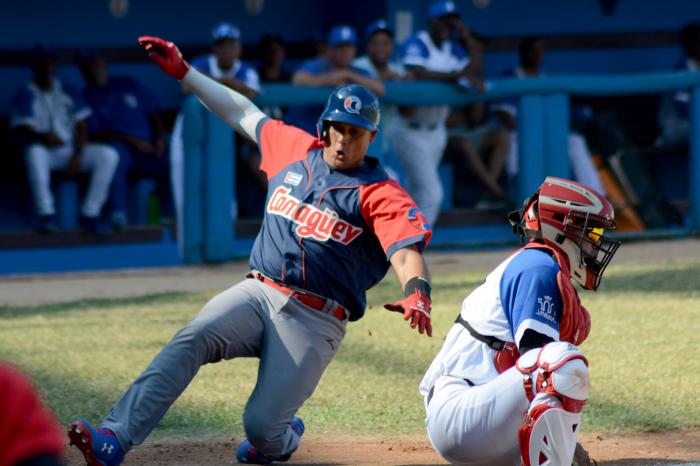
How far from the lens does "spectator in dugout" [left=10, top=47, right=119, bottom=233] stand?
1015cm

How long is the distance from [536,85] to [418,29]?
73.8 inches

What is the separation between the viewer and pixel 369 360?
686 centimetres

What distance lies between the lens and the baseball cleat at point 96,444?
435 cm

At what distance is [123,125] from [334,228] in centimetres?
643

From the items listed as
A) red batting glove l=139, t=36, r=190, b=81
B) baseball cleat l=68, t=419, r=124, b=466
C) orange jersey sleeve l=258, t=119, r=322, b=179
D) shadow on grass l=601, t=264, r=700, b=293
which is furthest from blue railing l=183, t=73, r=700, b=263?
baseball cleat l=68, t=419, r=124, b=466

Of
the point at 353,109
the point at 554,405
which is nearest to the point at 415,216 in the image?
the point at 353,109

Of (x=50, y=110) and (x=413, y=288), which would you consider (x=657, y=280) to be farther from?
(x=413, y=288)

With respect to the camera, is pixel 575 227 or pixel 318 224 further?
pixel 318 224

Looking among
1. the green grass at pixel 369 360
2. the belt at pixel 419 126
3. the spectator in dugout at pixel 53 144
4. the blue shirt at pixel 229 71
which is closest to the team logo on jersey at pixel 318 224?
the green grass at pixel 369 360

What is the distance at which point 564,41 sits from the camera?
13.3 meters

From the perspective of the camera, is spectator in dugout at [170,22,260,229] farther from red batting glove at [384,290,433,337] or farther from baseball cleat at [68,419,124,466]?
red batting glove at [384,290,433,337]

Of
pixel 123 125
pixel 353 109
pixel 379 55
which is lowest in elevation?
pixel 123 125

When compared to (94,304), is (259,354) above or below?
above

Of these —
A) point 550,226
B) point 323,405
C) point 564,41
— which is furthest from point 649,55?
point 550,226
